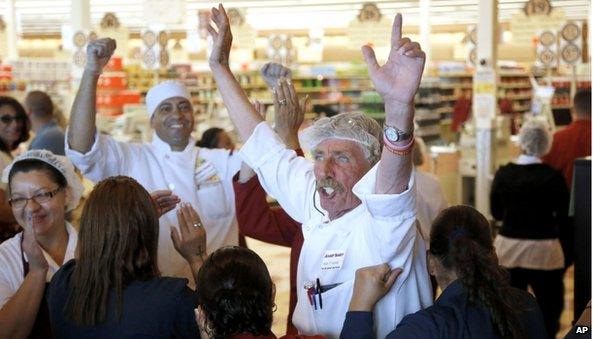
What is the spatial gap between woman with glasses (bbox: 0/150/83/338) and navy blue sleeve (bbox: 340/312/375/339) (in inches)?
35.3

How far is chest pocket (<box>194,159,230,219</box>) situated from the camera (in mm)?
3832

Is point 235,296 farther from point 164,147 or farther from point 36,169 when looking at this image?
point 164,147

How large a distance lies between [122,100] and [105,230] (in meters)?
10.5

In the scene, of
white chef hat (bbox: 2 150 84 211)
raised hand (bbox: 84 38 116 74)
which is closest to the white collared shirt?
raised hand (bbox: 84 38 116 74)

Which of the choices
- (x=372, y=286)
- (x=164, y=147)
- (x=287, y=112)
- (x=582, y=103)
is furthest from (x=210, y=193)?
(x=582, y=103)

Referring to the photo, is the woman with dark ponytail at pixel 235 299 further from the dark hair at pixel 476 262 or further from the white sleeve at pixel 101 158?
the white sleeve at pixel 101 158

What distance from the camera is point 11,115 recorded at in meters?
5.01

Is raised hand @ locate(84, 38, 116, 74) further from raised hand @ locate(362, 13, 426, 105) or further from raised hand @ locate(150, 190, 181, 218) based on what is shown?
raised hand @ locate(362, 13, 426, 105)

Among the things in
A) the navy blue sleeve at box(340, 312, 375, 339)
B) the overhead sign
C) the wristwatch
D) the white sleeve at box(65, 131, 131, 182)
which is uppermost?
the overhead sign

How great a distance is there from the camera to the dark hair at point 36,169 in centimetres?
296

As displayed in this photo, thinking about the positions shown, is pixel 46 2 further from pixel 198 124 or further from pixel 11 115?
pixel 11 115

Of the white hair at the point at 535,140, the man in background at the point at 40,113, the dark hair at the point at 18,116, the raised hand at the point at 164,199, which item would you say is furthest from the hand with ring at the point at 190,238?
the man in background at the point at 40,113

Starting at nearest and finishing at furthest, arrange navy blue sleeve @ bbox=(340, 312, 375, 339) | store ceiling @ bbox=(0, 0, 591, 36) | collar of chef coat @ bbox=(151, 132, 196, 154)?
navy blue sleeve @ bbox=(340, 312, 375, 339) < collar of chef coat @ bbox=(151, 132, 196, 154) < store ceiling @ bbox=(0, 0, 591, 36)

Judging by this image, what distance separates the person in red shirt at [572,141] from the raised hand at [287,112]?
14.0 ft
